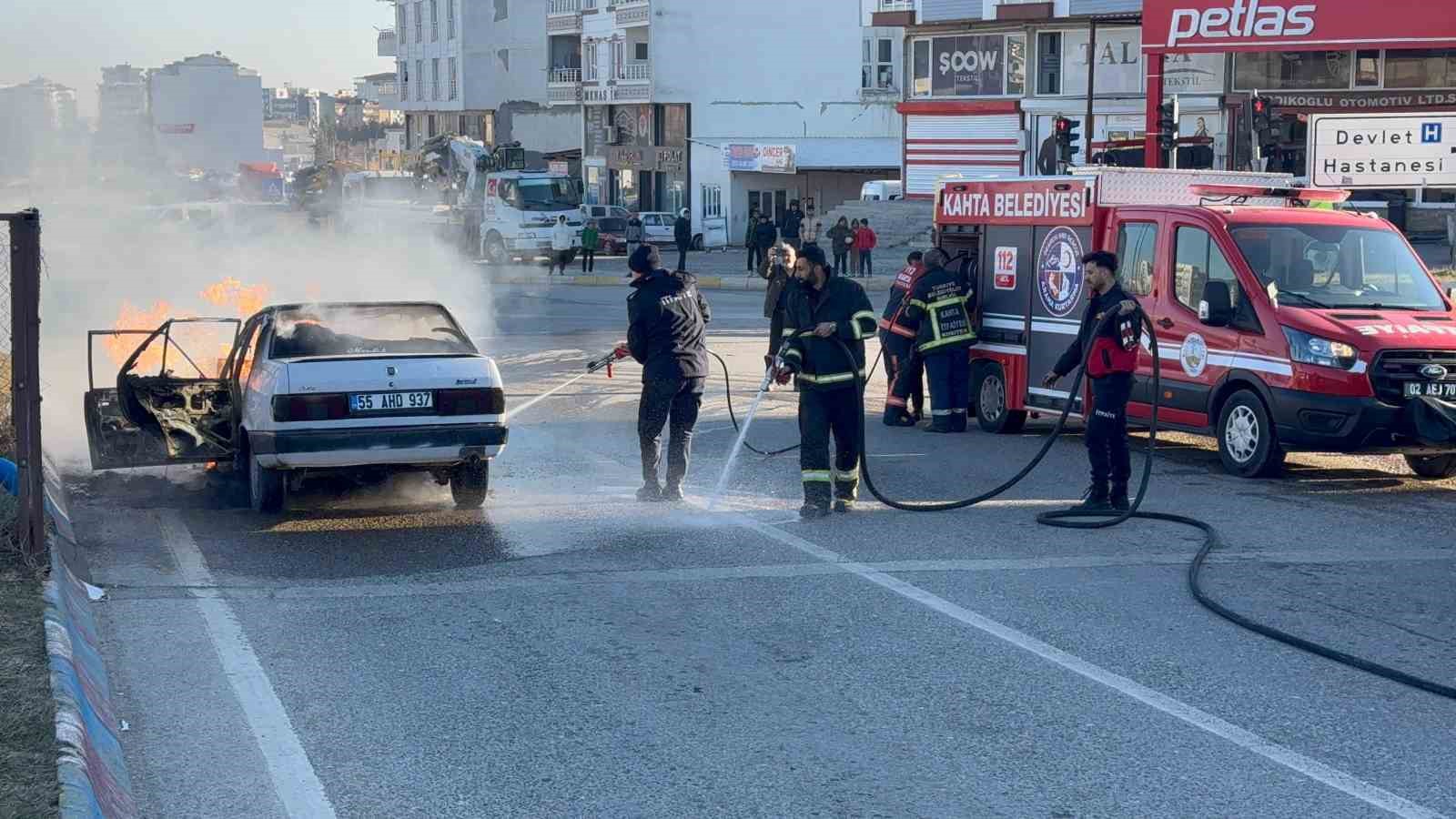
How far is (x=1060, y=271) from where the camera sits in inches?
561

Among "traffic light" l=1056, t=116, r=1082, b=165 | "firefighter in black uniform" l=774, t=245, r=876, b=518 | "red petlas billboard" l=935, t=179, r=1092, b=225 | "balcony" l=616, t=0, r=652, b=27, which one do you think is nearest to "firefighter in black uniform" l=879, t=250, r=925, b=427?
"red petlas billboard" l=935, t=179, r=1092, b=225

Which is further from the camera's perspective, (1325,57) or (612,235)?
(612,235)

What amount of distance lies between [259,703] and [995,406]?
9722 mm

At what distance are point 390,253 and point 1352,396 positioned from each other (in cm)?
2802

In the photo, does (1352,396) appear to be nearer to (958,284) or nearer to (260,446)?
(958,284)

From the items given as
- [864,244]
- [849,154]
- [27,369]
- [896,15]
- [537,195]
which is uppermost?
[896,15]

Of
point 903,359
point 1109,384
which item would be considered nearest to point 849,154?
point 903,359

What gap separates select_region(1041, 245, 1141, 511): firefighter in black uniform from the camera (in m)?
10.6

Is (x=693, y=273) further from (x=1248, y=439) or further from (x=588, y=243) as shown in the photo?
(x=1248, y=439)

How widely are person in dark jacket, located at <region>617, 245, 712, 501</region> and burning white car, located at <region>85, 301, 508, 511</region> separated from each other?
101cm

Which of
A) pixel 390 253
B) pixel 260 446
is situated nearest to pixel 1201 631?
pixel 260 446

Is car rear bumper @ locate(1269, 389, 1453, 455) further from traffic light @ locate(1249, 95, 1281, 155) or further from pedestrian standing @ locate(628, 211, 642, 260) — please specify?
pedestrian standing @ locate(628, 211, 642, 260)

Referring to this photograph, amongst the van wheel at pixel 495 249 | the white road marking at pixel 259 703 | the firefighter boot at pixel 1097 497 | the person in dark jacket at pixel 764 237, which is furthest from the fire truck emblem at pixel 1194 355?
the van wheel at pixel 495 249

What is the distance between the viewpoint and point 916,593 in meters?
8.36
